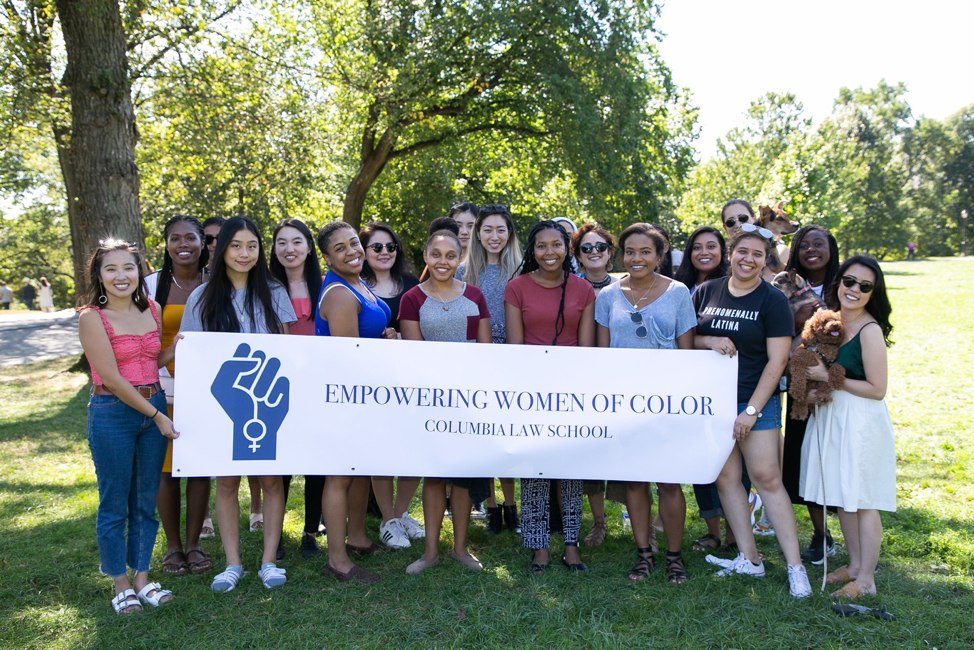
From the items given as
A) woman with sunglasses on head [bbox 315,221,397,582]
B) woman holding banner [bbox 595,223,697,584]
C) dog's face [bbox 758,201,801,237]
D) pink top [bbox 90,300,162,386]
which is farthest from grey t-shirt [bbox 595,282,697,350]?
pink top [bbox 90,300,162,386]

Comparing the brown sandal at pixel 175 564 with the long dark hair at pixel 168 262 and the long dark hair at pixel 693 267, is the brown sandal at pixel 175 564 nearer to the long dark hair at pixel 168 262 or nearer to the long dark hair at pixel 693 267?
the long dark hair at pixel 168 262

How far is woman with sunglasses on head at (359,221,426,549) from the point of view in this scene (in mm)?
5172

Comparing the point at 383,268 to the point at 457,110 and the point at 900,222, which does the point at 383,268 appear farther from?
the point at 900,222

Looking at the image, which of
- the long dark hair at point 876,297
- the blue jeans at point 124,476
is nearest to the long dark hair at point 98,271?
the blue jeans at point 124,476

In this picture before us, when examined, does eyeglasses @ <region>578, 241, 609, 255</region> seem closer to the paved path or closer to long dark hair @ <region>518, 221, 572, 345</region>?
long dark hair @ <region>518, 221, 572, 345</region>

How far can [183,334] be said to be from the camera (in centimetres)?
428

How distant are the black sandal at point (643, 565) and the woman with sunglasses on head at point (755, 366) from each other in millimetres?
552

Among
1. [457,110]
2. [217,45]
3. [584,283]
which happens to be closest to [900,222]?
[457,110]

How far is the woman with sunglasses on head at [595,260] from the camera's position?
4.95m

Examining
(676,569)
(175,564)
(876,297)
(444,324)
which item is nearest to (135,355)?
(175,564)

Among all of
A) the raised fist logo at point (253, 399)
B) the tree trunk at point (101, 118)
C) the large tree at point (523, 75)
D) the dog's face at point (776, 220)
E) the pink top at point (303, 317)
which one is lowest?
the raised fist logo at point (253, 399)

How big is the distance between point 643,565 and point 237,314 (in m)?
3.03

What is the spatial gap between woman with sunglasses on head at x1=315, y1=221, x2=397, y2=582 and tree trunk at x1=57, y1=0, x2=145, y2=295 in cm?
582

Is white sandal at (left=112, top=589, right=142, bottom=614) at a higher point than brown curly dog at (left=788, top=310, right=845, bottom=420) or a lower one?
lower
